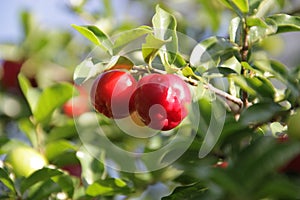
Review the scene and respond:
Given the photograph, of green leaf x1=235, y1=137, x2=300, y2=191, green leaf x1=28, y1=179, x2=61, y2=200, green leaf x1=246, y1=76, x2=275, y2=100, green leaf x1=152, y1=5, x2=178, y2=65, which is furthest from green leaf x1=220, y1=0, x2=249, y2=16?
green leaf x1=28, y1=179, x2=61, y2=200

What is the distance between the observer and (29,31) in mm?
3424

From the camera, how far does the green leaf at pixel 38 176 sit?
5.80ft

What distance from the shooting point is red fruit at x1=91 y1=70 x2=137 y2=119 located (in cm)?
166

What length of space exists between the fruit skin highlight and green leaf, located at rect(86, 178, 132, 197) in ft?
1.13

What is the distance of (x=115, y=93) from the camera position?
5.44 ft

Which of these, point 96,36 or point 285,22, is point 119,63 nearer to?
point 96,36

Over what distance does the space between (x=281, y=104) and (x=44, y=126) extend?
4.05ft

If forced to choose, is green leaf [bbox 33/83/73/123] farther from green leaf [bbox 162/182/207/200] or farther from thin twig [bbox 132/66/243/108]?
green leaf [bbox 162/182/207/200]

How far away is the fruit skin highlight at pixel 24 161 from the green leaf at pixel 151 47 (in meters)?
0.71

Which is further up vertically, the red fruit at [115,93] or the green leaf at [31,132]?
the red fruit at [115,93]

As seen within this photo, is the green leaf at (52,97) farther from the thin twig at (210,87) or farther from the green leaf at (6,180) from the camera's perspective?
the thin twig at (210,87)

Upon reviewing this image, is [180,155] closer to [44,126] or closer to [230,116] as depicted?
[230,116]

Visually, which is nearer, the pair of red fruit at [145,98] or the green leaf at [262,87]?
the green leaf at [262,87]

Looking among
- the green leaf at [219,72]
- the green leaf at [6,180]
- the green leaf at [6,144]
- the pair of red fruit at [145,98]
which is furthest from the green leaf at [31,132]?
the green leaf at [219,72]
